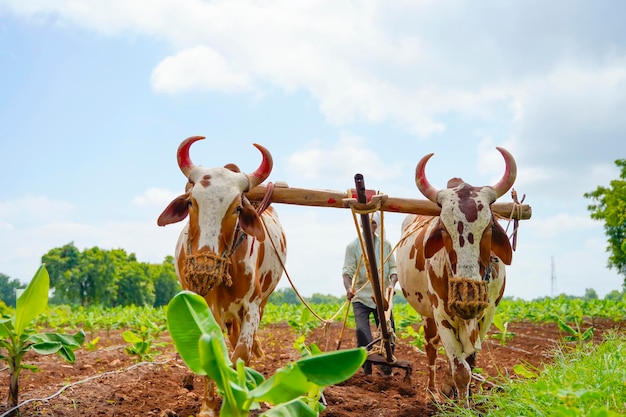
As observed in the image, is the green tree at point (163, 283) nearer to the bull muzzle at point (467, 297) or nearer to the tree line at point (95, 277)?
the tree line at point (95, 277)

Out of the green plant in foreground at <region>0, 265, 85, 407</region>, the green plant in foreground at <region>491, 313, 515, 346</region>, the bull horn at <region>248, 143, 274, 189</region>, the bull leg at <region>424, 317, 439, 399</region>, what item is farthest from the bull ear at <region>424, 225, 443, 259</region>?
the green plant in foreground at <region>0, 265, 85, 407</region>

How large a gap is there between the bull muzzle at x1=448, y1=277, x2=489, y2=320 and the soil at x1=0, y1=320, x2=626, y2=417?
51 cm

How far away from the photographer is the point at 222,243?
4613mm

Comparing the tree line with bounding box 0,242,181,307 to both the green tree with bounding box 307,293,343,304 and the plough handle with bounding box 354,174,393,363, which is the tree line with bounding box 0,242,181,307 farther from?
the plough handle with bounding box 354,174,393,363

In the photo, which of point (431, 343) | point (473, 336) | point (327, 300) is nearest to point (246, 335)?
point (473, 336)

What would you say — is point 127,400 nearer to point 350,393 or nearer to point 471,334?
point 350,393

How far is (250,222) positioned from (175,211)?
710 millimetres

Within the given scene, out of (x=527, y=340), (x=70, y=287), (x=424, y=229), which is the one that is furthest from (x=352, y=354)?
(x=70, y=287)

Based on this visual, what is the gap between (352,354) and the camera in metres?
2.89

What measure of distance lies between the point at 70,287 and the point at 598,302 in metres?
45.8

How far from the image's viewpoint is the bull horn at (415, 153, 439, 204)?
205 inches

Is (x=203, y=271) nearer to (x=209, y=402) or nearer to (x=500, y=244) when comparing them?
(x=209, y=402)

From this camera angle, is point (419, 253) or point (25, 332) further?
point (419, 253)

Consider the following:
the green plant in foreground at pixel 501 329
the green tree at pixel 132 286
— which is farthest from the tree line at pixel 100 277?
the green plant in foreground at pixel 501 329
